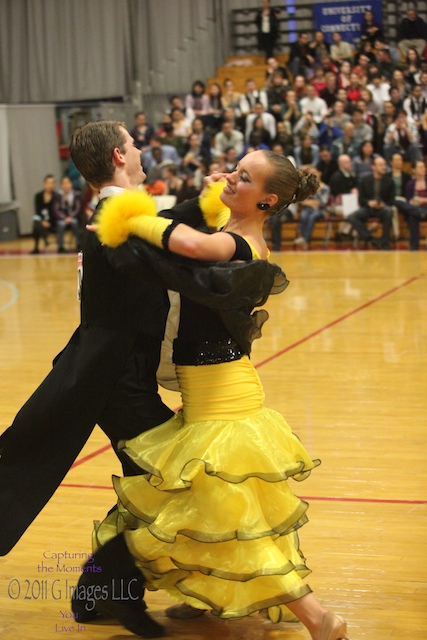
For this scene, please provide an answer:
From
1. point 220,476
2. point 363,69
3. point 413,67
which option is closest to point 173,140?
point 363,69

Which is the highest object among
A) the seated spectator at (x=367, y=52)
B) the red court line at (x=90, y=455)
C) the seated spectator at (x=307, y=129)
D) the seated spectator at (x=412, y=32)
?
the seated spectator at (x=412, y=32)

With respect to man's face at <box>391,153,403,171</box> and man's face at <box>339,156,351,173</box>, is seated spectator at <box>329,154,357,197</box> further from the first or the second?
man's face at <box>391,153,403,171</box>

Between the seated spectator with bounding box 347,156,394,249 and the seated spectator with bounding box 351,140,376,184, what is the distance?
35cm

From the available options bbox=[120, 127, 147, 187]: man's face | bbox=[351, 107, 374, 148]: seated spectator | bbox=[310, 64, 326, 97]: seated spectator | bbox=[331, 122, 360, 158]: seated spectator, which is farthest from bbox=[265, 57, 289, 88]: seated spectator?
bbox=[120, 127, 147, 187]: man's face

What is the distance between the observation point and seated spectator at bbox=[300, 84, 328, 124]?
620 inches

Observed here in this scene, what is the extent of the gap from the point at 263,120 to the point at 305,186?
12614 millimetres

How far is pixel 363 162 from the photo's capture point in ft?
46.4

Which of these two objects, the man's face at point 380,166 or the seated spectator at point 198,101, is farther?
the seated spectator at point 198,101

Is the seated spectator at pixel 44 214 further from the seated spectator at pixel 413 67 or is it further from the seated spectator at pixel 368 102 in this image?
the seated spectator at pixel 413 67

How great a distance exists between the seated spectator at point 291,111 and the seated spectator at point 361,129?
43.6 inches

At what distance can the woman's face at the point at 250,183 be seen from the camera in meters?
2.93

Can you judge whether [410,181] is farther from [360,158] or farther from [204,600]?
[204,600]

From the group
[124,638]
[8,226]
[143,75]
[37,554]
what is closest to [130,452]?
[124,638]

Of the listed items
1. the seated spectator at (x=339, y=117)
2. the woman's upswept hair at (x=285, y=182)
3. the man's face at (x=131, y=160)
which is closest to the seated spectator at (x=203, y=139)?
the seated spectator at (x=339, y=117)
